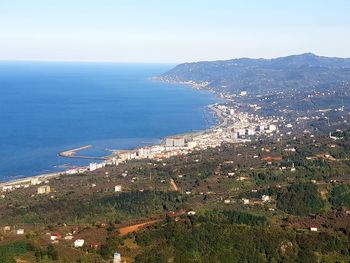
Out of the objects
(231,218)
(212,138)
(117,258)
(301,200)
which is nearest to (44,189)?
(231,218)

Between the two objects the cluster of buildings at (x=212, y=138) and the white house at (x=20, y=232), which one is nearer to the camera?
the white house at (x=20, y=232)

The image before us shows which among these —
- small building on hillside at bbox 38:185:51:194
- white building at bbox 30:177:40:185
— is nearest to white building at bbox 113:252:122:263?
small building on hillside at bbox 38:185:51:194

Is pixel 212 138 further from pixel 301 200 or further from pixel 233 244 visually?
pixel 233 244

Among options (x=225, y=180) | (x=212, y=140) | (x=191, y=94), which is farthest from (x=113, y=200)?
(x=191, y=94)

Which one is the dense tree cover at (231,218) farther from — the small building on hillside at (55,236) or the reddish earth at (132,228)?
the small building on hillside at (55,236)

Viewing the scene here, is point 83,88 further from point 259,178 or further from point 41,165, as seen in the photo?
point 259,178

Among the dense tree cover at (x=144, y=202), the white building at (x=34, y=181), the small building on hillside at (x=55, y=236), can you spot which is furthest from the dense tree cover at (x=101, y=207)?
the white building at (x=34, y=181)
